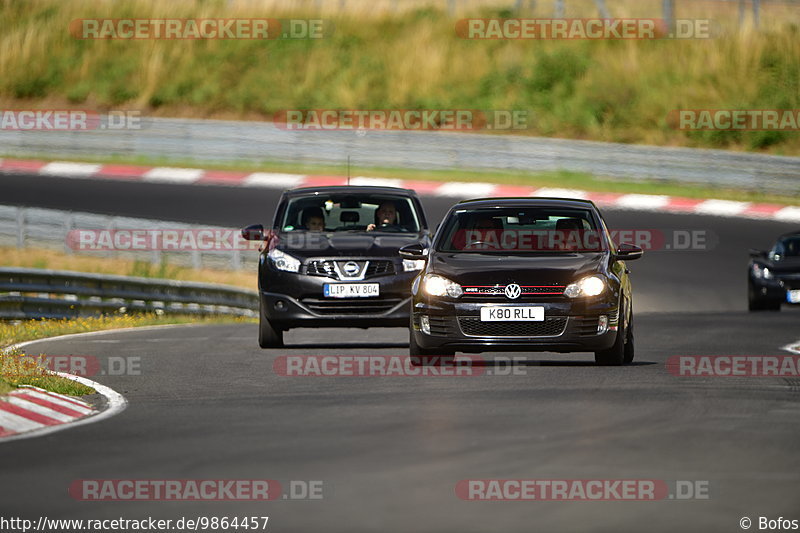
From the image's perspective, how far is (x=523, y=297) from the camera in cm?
1332

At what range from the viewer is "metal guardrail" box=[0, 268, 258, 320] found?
877 inches

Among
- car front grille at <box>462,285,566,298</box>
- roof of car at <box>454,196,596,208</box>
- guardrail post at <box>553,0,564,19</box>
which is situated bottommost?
car front grille at <box>462,285,566,298</box>

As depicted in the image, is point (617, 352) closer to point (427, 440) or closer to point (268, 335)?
point (268, 335)

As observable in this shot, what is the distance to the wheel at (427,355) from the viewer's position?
13617 millimetres

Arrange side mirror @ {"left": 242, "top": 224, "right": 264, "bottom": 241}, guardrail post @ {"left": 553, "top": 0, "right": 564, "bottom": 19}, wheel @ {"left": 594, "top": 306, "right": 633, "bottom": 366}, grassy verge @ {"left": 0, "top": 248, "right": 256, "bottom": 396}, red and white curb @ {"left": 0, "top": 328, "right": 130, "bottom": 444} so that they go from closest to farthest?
red and white curb @ {"left": 0, "top": 328, "right": 130, "bottom": 444} → grassy verge @ {"left": 0, "top": 248, "right": 256, "bottom": 396} → wheel @ {"left": 594, "top": 306, "right": 633, "bottom": 366} → side mirror @ {"left": 242, "top": 224, "right": 264, "bottom": 241} → guardrail post @ {"left": 553, "top": 0, "right": 564, "bottom": 19}

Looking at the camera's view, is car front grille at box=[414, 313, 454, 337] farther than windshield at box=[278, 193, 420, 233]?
No

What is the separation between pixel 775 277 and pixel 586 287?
10.1 metres

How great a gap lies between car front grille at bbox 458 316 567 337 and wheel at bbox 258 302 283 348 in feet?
10.8

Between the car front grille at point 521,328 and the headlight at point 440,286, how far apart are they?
24 centimetres

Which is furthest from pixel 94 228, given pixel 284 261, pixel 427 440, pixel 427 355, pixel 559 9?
pixel 427 440

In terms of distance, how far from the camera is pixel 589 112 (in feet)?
131

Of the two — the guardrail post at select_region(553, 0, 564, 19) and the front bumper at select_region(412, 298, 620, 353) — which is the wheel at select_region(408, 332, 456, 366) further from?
the guardrail post at select_region(553, 0, 564, 19)

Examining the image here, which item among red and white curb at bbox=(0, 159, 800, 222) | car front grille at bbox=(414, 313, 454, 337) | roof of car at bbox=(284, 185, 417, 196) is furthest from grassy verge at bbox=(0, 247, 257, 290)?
car front grille at bbox=(414, 313, 454, 337)

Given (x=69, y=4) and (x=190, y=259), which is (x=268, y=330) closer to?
(x=190, y=259)
